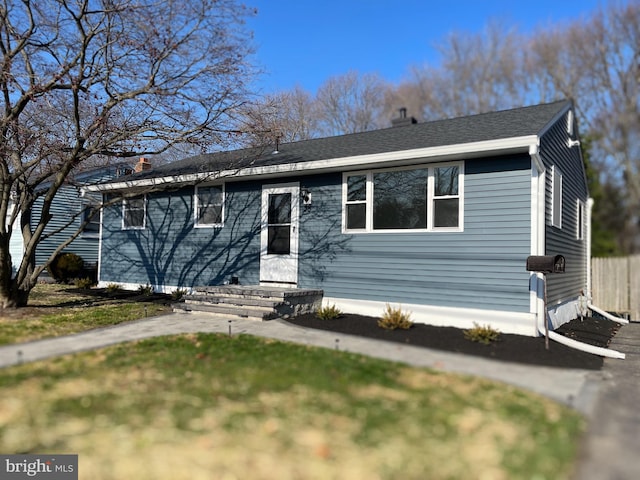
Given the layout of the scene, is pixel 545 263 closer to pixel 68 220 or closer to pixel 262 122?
pixel 262 122

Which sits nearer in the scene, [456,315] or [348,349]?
[348,349]

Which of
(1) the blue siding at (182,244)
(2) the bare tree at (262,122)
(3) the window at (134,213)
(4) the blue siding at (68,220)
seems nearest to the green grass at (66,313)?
(1) the blue siding at (182,244)

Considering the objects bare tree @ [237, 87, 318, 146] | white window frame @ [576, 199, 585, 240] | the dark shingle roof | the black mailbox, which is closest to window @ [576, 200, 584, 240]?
white window frame @ [576, 199, 585, 240]

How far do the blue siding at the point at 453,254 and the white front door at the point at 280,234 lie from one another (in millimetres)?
598

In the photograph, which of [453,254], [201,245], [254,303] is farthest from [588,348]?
[201,245]

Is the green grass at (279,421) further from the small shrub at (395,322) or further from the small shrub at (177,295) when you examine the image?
the small shrub at (177,295)

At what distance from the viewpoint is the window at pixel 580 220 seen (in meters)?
11.4

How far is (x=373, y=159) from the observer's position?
8.27m

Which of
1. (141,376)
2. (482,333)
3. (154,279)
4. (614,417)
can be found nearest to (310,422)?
(141,376)

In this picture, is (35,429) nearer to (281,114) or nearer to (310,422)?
(310,422)

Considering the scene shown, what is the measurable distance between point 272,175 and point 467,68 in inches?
847

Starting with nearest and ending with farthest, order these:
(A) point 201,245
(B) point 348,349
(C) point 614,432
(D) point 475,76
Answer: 1. (C) point 614,432
2. (B) point 348,349
3. (A) point 201,245
4. (D) point 475,76

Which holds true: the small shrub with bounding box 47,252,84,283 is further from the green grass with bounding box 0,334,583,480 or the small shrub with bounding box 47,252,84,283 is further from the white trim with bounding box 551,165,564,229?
the white trim with bounding box 551,165,564,229

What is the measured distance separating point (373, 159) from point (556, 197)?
152 inches
